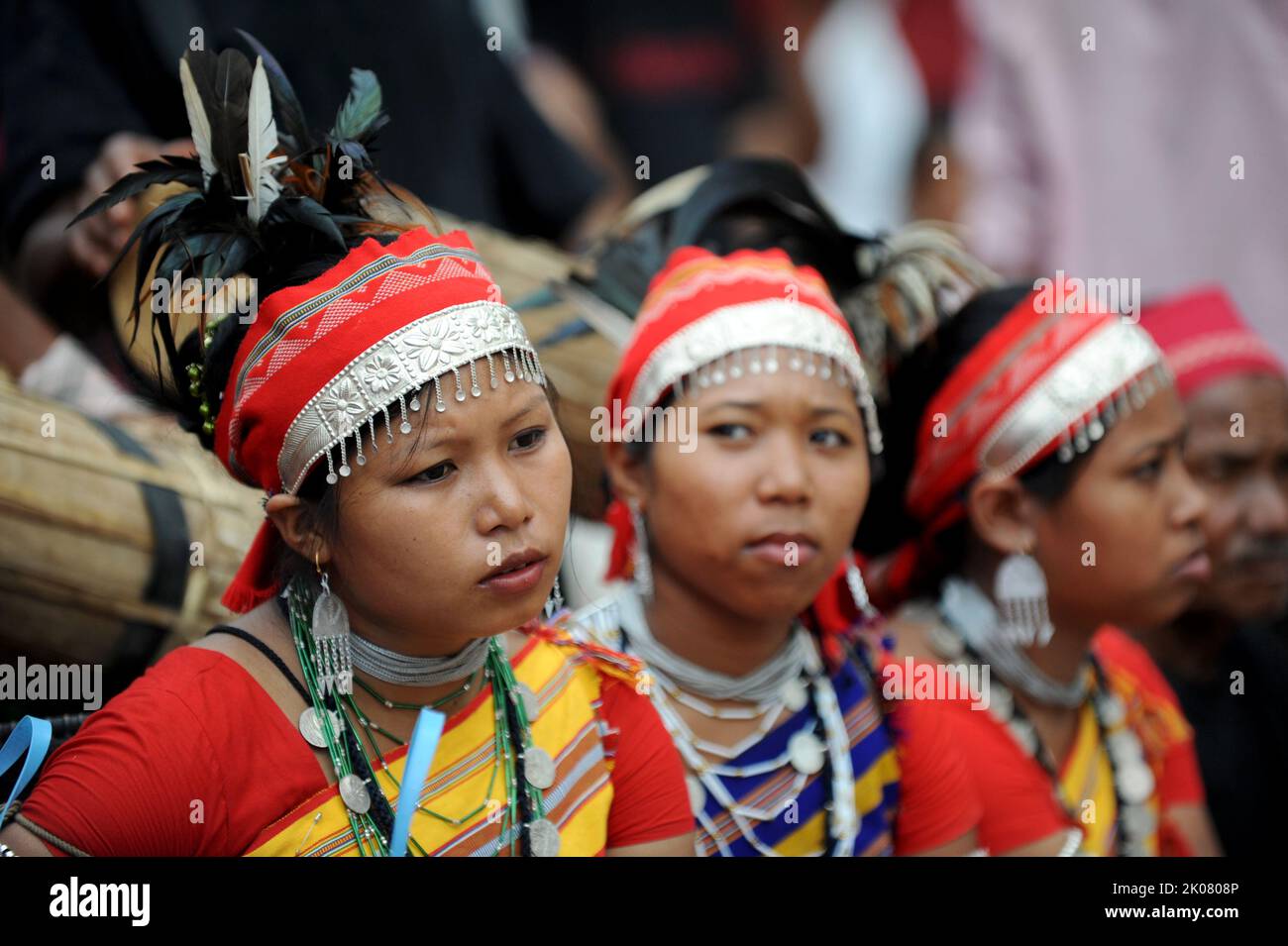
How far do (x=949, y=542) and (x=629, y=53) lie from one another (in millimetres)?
3138

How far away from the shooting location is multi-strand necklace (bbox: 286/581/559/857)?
77.9 inches

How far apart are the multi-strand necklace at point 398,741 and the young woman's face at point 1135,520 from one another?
4.47 feet

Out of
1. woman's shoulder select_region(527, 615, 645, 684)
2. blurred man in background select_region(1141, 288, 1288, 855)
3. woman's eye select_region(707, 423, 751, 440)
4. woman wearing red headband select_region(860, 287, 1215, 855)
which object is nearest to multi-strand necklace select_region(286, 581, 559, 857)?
woman's shoulder select_region(527, 615, 645, 684)

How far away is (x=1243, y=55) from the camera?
505 cm

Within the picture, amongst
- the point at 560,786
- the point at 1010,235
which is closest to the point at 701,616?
the point at 560,786

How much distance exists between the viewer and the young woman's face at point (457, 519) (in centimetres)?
193

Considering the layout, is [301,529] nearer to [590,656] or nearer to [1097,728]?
[590,656]

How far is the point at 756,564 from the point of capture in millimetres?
2449

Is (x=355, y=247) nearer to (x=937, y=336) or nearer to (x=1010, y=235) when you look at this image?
(x=937, y=336)

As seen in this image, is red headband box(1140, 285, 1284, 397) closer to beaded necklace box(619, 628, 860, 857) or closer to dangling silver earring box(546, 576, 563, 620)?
beaded necklace box(619, 628, 860, 857)

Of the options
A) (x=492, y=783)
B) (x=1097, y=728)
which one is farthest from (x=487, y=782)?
(x=1097, y=728)

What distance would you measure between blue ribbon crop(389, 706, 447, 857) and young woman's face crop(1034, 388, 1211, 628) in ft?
5.33

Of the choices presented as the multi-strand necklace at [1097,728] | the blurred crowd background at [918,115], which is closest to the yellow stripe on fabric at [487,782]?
the multi-strand necklace at [1097,728]
